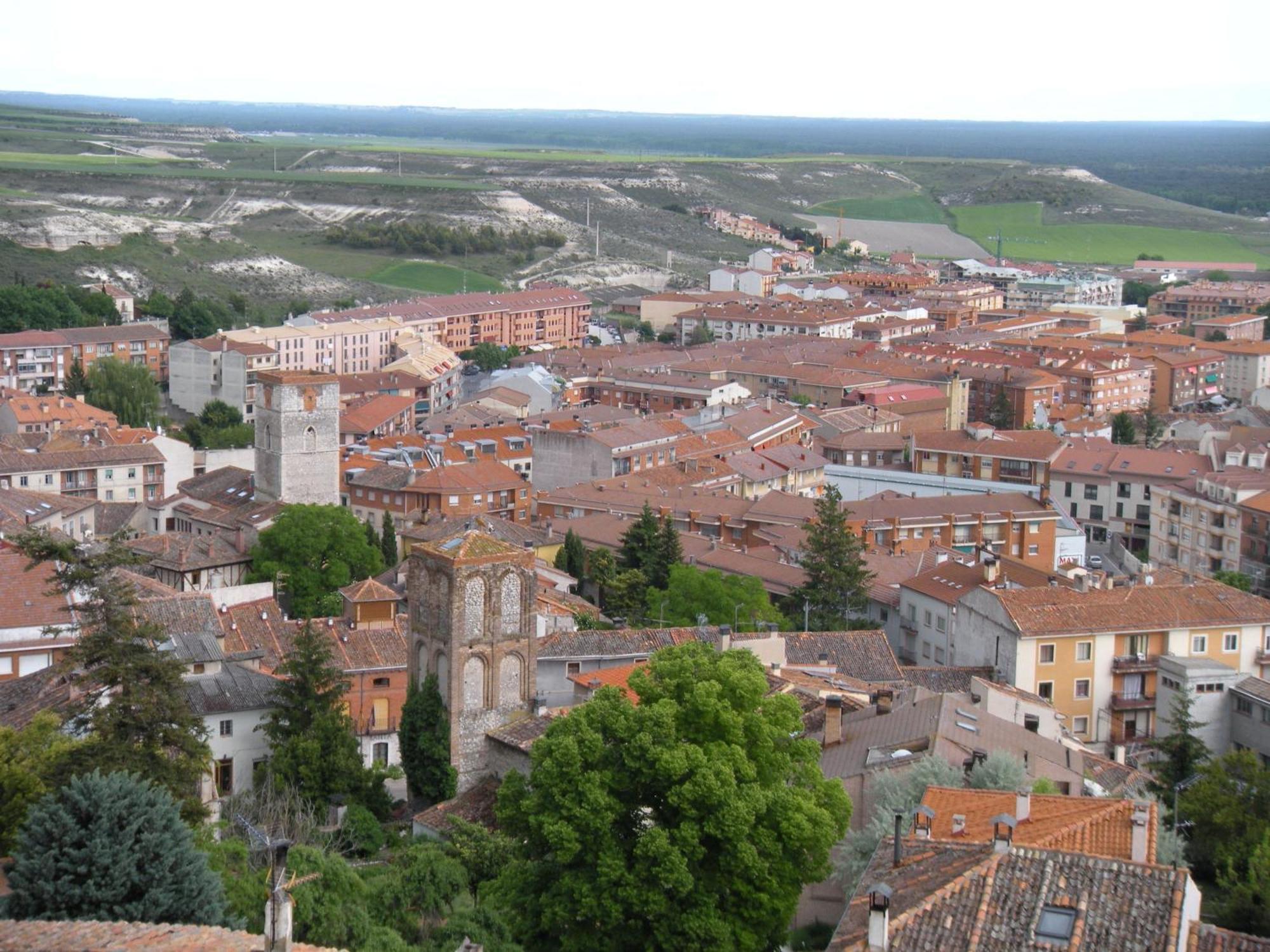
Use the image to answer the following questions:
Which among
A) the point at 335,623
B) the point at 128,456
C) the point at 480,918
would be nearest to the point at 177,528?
the point at 128,456

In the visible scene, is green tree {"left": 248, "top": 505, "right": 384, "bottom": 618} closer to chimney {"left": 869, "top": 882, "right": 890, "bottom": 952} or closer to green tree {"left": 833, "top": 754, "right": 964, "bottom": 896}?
green tree {"left": 833, "top": 754, "right": 964, "bottom": 896}

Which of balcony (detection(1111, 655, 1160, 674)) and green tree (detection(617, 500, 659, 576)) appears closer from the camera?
balcony (detection(1111, 655, 1160, 674))

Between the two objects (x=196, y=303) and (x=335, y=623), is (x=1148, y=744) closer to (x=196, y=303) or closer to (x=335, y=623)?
(x=335, y=623)

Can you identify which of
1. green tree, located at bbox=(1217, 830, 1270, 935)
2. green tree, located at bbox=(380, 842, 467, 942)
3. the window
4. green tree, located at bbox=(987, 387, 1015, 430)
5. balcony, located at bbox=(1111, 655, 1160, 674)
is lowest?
green tree, located at bbox=(987, 387, 1015, 430)

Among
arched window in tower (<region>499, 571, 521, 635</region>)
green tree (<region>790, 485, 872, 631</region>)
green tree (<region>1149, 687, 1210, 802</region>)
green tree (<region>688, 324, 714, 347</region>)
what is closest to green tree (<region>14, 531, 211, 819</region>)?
arched window in tower (<region>499, 571, 521, 635</region>)

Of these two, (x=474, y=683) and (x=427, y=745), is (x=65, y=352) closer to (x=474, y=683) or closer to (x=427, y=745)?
Answer: (x=474, y=683)

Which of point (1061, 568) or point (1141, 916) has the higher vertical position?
point (1141, 916)

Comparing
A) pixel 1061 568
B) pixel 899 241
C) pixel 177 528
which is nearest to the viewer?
pixel 1061 568
